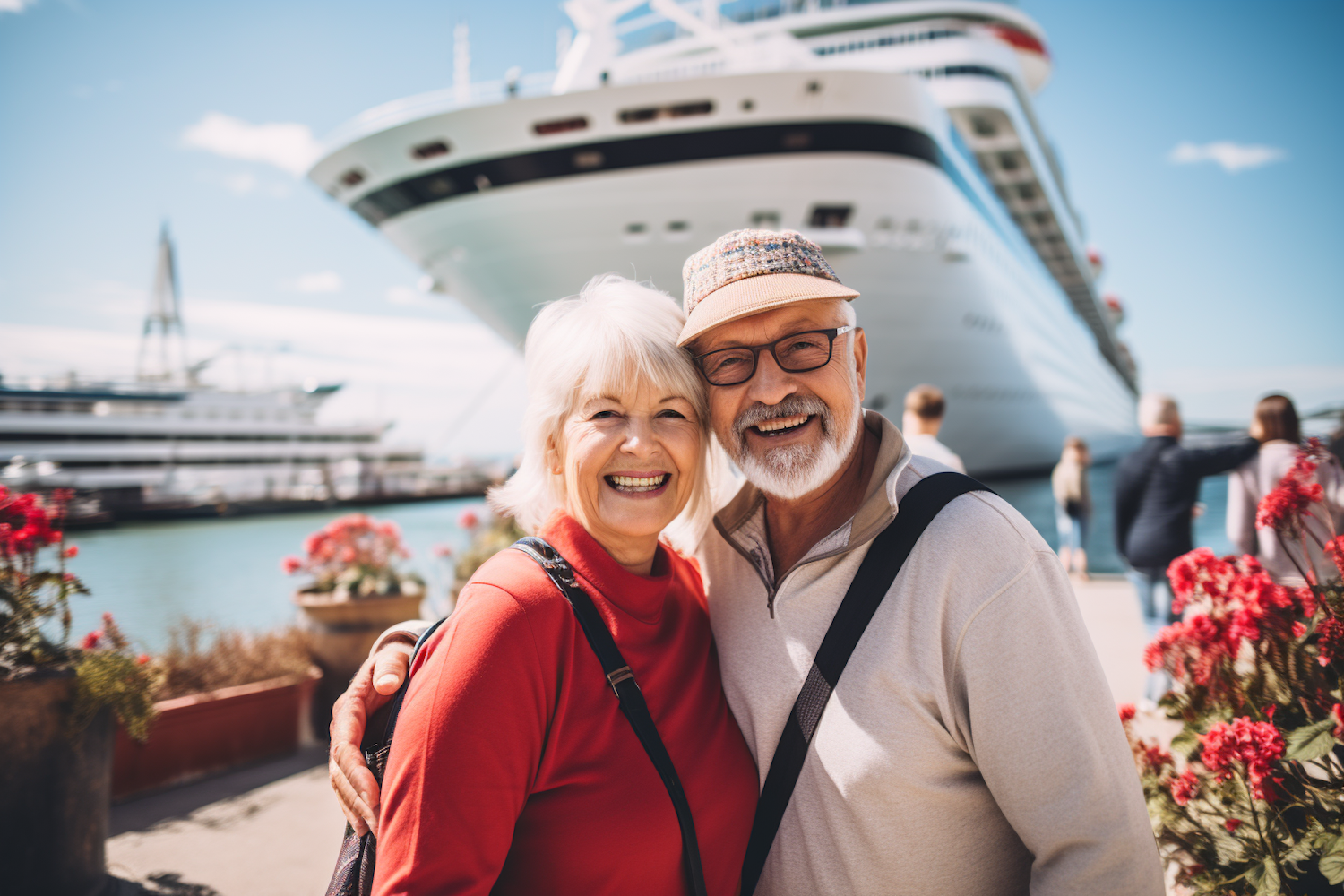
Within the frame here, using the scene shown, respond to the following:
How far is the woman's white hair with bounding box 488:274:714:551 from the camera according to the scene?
149 centimetres

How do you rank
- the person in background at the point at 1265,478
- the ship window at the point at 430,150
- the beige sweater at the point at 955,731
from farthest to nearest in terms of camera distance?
1. the ship window at the point at 430,150
2. the person in background at the point at 1265,478
3. the beige sweater at the point at 955,731

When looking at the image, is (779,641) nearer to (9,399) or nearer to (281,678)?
(281,678)

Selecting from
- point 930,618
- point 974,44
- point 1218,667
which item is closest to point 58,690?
point 930,618

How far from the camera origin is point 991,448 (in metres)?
22.0

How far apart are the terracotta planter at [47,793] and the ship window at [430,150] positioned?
12937 mm

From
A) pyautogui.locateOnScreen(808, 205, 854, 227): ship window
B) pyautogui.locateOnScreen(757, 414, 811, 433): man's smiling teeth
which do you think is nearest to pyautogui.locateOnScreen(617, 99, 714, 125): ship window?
pyautogui.locateOnScreen(808, 205, 854, 227): ship window

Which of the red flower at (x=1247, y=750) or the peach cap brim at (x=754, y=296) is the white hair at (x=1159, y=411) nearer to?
the red flower at (x=1247, y=750)

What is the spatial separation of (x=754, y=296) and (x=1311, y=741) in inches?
63.2

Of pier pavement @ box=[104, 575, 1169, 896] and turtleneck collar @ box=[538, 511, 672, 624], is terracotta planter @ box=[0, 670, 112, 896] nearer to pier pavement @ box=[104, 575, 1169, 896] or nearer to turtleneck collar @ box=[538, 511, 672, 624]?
pier pavement @ box=[104, 575, 1169, 896]

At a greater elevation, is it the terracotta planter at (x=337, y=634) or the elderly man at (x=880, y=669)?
the elderly man at (x=880, y=669)

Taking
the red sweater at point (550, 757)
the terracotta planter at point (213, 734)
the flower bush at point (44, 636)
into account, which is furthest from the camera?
the terracotta planter at point (213, 734)

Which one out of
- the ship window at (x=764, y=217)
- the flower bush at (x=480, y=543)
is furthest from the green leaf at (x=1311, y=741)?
the ship window at (x=764, y=217)

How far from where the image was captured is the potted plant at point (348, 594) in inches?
166

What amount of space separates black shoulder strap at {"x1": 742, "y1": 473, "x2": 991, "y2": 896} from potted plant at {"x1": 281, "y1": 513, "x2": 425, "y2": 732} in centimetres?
347
